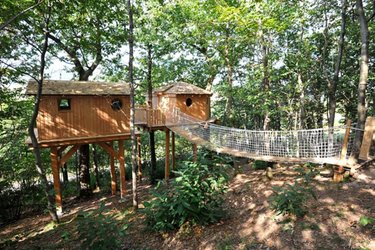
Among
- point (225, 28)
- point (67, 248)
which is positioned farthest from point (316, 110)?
point (67, 248)

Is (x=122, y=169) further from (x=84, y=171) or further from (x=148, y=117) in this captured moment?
(x=148, y=117)

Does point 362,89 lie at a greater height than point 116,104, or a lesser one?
greater

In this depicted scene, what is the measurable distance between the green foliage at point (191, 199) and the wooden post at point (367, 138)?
284cm

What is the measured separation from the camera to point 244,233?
363cm

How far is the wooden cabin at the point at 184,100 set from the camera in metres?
8.63

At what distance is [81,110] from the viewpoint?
267 inches

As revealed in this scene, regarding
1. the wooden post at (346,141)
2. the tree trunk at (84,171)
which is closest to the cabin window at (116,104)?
the tree trunk at (84,171)

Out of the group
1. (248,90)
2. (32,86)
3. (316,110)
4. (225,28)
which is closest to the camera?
(32,86)

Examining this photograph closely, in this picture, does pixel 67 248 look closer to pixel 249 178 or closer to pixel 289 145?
pixel 249 178

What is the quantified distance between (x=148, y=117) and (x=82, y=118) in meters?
2.46

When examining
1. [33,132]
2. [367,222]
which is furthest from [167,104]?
[367,222]

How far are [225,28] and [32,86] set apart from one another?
22.6ft

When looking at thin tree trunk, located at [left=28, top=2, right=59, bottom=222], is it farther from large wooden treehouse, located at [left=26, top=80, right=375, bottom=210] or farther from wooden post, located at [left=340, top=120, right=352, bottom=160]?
wooden post, located at [left=340, top=120, right=352, bottom=160]

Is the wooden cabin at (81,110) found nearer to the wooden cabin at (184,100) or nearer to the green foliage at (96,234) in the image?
the wooden cabin at (184,100)
